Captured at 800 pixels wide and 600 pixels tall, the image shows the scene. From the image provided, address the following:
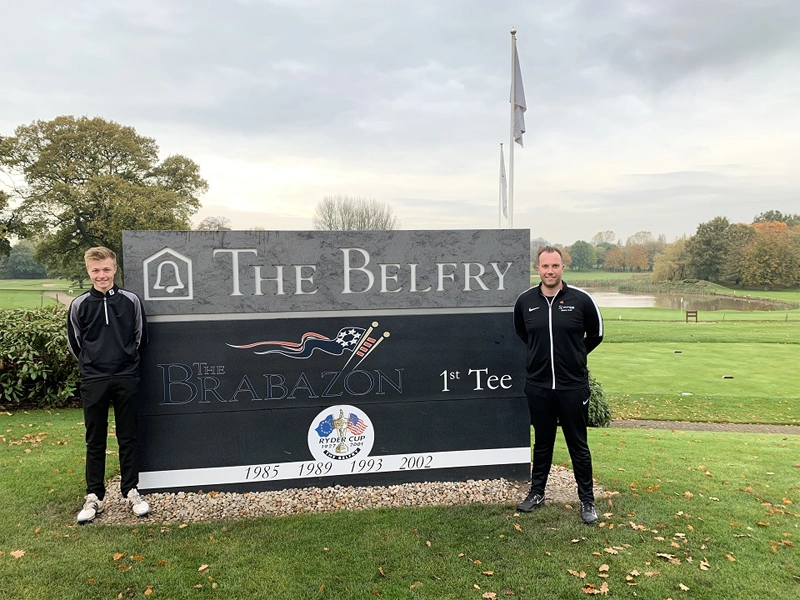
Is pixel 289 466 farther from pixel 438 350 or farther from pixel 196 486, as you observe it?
pixel 438 350

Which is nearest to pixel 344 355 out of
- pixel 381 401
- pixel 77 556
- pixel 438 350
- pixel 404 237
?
pixel 381 401

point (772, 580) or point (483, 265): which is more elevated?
point (483, 265)

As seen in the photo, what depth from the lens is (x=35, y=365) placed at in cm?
744

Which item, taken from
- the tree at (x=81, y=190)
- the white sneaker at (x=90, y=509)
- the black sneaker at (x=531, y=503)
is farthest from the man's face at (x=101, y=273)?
the tree at (x=81, y=190)

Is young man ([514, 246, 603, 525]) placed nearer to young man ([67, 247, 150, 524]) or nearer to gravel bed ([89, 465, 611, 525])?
gravel bed ([89, 465, 611, 525])

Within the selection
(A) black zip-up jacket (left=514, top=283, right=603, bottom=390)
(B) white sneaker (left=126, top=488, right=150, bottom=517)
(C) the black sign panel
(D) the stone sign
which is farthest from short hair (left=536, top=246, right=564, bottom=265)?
(B) white sneaker (left=126, top=488, right=150, bottom=517)

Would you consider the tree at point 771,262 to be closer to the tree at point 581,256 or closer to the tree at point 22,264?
the tree at point 581,256

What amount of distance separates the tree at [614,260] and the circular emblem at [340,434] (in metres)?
118

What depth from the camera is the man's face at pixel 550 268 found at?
158 inches

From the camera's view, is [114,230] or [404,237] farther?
[114,230]

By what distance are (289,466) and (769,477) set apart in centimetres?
469

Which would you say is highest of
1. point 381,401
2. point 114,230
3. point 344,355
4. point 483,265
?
point 114,230

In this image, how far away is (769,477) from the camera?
523cm

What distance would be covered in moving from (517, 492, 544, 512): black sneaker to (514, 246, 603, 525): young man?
0.02 metres
